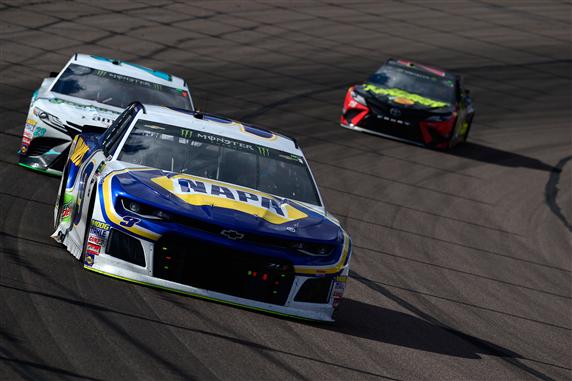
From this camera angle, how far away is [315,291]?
7.76 meters

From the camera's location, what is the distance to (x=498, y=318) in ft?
31.2

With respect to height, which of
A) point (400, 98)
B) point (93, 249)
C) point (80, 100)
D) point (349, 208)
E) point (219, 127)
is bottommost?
point (400, 98)

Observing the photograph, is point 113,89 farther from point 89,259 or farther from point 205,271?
point 205,271

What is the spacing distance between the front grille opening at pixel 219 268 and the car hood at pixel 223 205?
17 cm

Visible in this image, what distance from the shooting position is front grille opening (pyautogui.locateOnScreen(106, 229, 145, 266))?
24.6 ft

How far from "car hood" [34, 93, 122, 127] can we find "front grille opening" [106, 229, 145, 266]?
406cm

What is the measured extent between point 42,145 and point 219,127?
3072mm

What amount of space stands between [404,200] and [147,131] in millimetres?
6475

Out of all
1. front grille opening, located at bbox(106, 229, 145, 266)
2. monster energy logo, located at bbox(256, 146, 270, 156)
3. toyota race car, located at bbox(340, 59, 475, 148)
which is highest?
monster energy logo, located at bbox(256, 146, 270, 156)

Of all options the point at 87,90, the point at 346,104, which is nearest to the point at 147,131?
the point at 87,90

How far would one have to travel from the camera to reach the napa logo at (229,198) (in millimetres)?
7707

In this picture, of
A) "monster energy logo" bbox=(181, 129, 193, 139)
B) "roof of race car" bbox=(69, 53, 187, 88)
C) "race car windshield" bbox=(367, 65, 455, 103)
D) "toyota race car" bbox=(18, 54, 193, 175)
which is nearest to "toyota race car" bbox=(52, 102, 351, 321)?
"monster energy logo" bbox=(181, 129, 193, 139)

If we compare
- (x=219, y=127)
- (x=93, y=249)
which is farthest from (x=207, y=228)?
(x=219, y=127)

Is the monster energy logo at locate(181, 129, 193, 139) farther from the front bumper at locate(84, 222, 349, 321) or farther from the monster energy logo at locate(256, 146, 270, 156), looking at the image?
the front bumper at locate(84, 222, 349, 321)
